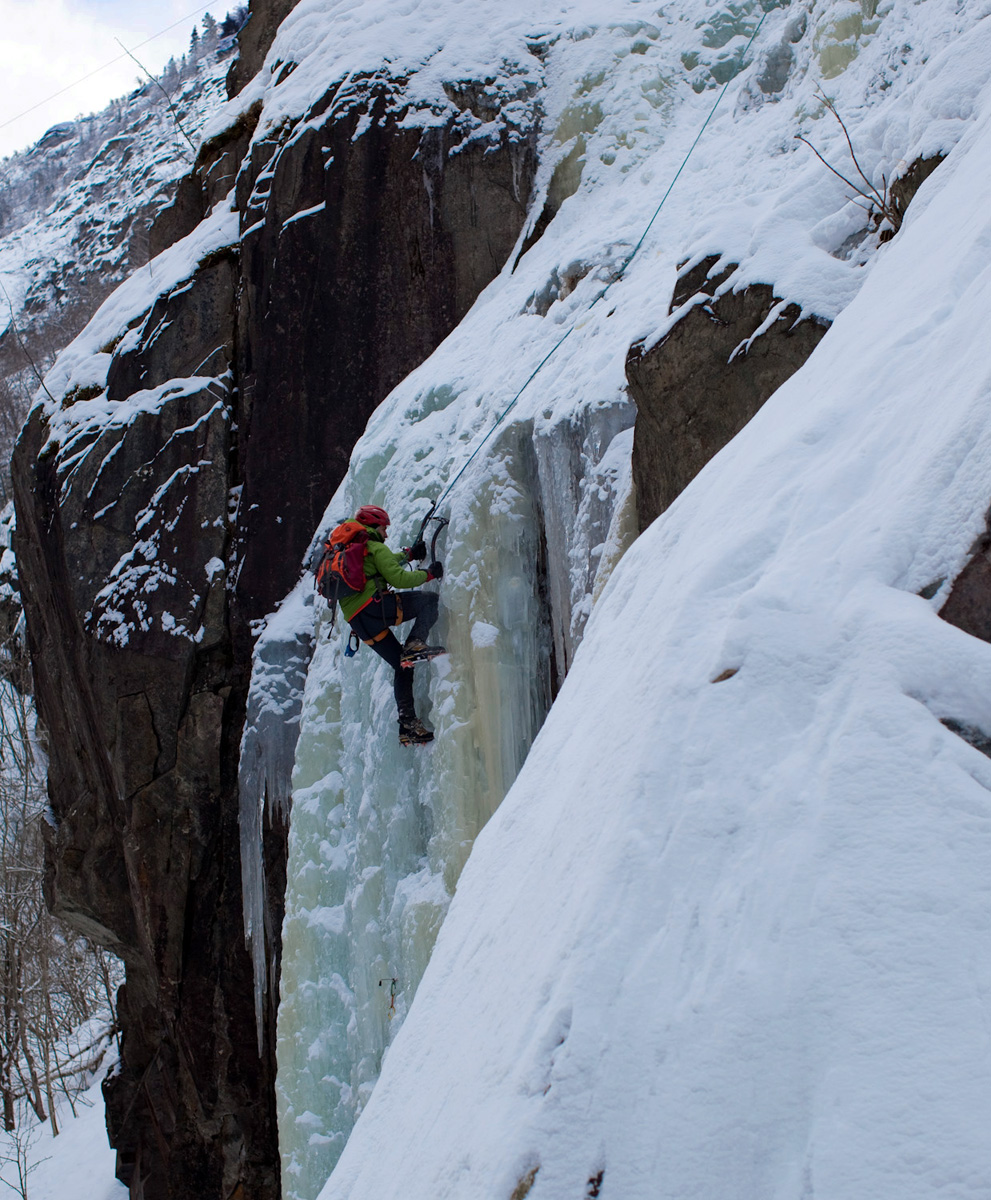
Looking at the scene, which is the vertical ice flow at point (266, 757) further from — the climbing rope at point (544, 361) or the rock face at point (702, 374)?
the rock face at point (702, 374)

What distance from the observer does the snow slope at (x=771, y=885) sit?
3.90 feet

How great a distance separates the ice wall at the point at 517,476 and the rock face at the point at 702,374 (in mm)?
88

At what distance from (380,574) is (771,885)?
11.1ft

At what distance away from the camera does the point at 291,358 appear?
6484 millimetres

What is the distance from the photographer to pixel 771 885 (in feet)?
4.44

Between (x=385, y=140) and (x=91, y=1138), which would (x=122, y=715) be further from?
(x=91, y=1138)

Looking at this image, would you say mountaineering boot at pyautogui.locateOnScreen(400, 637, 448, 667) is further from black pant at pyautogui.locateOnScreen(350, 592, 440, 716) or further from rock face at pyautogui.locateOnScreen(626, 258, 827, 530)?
rock face at pyautogui.locateOnScreen(626, 258, 827, 530)

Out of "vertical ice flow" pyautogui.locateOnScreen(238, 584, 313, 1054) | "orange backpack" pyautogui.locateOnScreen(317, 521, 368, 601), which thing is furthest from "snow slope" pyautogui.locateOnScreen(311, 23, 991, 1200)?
"vertical ice flow" pyautogui.locateOnScreen(238, 584, 313, 1054)

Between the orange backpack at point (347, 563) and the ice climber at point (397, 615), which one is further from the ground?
the orange backpack at point (347, 563)

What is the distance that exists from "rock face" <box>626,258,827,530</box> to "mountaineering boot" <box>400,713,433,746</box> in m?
1.49

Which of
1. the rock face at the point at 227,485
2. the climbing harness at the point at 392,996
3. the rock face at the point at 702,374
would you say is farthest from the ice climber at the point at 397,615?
the rock face at the point at 227,485

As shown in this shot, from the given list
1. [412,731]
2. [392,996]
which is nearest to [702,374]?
[412,731]

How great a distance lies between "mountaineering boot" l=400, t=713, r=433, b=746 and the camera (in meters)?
4.52

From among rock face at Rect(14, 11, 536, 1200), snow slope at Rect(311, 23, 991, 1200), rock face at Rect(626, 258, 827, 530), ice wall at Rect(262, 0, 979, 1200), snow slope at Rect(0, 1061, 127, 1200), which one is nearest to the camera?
snow slope at Rect(311, 23, 991, 1200)
